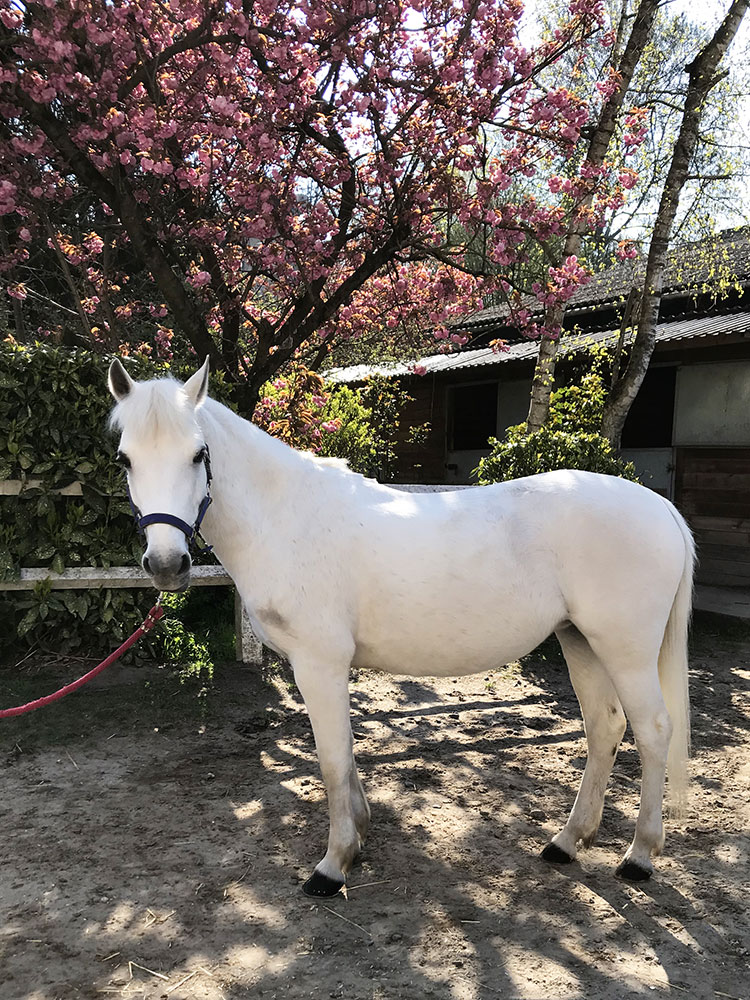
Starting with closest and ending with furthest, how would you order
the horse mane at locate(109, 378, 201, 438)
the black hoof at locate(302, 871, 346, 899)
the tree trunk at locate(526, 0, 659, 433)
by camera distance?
1. the horse mane at locate(109, 378, 201, 438)
2. the black hoof at locate(302, 871, 346, 899)
3. the tree trunk at locate(526, 0, 659, 433)

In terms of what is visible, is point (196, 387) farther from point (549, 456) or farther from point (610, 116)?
point (610, 116)

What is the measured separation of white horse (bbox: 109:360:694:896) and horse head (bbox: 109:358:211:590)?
267 mm

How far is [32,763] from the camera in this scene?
371 cm

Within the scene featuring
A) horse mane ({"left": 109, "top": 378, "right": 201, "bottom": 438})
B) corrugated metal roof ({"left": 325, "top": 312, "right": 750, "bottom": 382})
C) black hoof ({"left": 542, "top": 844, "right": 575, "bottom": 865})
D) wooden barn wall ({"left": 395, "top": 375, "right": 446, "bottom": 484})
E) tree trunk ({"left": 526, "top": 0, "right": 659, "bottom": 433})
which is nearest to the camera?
horse mane ({"left": 109, "top": 378, "right": 201, "bottom": 438})

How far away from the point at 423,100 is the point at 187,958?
6257mm

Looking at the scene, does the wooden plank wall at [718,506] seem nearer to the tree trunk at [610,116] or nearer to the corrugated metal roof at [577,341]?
the corrugated metal roof at [577,341]

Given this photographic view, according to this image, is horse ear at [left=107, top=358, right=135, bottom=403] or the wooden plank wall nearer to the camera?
horse ear at [left=107, top=358, right=135, bottom=403]

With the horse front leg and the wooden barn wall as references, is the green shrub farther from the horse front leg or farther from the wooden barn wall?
the wooden barn wall

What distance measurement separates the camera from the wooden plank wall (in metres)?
8.72

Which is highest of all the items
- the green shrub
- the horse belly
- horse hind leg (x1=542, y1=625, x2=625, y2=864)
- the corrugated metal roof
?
the corrugated metal roof

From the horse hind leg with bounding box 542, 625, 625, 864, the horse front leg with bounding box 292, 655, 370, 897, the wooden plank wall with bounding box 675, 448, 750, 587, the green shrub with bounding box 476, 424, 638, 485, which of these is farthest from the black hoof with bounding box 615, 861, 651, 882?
the wooden plank wall with bounding box 675, 448, 750, 587

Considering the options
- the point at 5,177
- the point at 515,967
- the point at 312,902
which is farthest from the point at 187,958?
the point at 5,177

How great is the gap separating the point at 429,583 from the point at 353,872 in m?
1.27

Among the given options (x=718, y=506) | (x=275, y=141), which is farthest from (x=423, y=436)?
(x=275, y=141)
